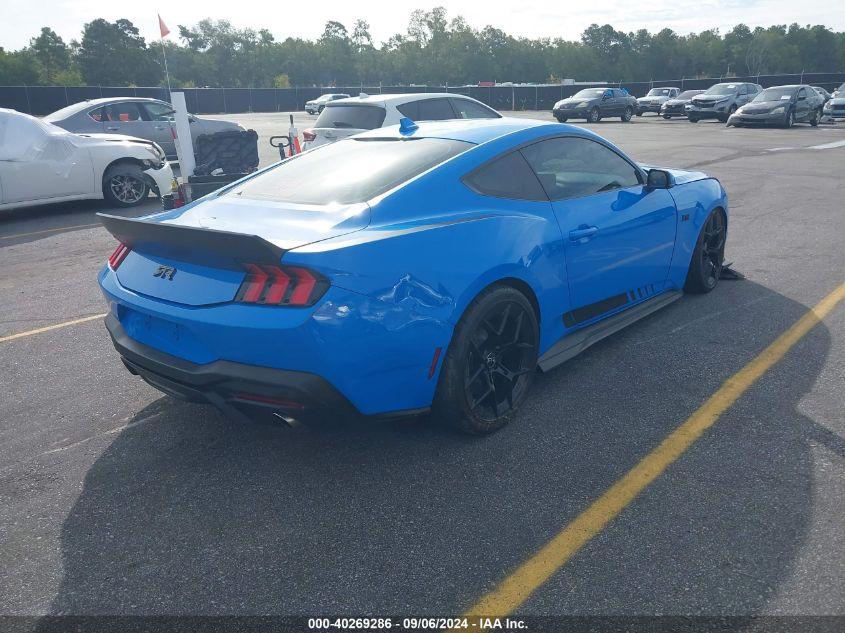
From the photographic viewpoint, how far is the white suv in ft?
35.6

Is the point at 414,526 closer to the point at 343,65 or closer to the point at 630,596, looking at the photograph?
the point at 630,596

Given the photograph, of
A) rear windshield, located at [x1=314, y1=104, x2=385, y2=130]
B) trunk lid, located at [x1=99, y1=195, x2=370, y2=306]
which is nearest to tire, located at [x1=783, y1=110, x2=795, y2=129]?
rear windshield, located at [x1=314, y1=104, x2=385, y2=130]

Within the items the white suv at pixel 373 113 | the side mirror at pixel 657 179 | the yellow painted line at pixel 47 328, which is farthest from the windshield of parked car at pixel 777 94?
the yellow painted line at pixel 47 328

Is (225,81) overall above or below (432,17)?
below

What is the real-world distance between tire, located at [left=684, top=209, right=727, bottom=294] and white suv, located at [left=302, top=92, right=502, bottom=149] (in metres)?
5.70

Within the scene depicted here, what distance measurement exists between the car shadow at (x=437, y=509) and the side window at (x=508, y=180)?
46.0 inches

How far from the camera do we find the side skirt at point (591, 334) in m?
3.95

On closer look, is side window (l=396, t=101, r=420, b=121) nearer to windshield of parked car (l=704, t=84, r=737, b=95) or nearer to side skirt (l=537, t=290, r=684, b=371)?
side skirt (l=537, t=290, r=684, b=371)

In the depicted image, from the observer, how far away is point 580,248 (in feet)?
13.0

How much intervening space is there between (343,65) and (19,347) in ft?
423

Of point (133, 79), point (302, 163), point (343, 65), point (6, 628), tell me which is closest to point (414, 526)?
point (6, 628)

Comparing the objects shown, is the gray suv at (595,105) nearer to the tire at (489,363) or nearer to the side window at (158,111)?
the side window at (158,111)

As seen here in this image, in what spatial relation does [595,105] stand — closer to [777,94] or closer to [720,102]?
[720,102]

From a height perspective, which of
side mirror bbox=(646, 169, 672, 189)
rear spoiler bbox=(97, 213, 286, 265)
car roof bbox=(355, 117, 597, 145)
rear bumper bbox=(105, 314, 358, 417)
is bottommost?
rear bumper bbox=(105, 314, 358, 417)
